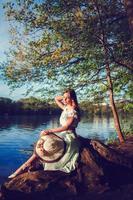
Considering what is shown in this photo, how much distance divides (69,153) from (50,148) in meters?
0.63

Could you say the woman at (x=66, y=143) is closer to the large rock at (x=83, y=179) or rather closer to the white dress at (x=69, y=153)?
the white dress at (x=69, y=153)

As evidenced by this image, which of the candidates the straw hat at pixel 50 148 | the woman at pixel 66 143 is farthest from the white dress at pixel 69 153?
the straw hat at pixel 50 148

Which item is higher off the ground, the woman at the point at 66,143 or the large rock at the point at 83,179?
the woman at the point at 66,143

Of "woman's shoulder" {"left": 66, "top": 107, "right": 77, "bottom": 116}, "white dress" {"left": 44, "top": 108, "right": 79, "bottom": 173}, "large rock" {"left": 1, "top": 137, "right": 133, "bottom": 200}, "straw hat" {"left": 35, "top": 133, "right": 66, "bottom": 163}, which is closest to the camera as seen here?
"large rock" {"left": 1, "top": 137, "right": 133, "bottom": 200}

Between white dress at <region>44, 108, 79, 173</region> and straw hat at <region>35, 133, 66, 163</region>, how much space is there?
135 mm

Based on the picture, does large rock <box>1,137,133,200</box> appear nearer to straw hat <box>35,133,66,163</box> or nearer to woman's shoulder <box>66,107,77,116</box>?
straw hat <box>35,133,66,163</box>

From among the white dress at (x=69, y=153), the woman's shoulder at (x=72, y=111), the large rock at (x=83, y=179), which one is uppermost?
the woman's shoulder at (x=72, y=111)

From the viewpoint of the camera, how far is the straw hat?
12648 millimetres

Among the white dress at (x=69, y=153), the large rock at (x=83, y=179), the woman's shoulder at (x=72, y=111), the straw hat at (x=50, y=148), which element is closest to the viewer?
the large rock at (x=83, y=179)

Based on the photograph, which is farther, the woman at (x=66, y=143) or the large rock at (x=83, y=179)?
the woman at (x=66, y=143)

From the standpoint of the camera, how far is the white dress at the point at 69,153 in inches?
494

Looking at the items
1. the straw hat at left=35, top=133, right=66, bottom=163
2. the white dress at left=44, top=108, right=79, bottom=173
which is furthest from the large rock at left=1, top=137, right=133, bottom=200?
the straw hat at left=35, top=133, right=66, bottom=163

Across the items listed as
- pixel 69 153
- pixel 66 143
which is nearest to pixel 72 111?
pixel 66 143

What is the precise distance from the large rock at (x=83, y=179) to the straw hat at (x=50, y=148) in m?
0.54
